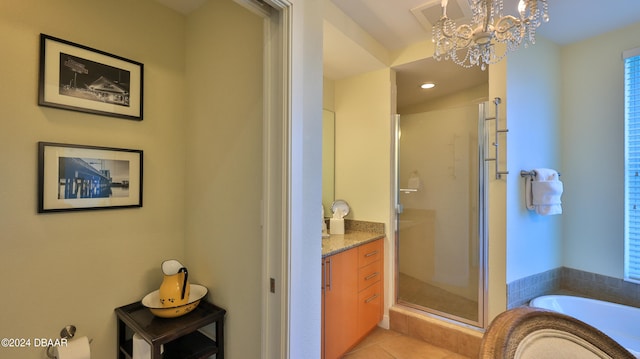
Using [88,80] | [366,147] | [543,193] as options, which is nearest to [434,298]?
[543,193]

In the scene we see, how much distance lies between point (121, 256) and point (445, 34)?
2.25m

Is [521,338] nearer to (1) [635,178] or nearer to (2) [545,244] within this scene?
(2) [545,244]

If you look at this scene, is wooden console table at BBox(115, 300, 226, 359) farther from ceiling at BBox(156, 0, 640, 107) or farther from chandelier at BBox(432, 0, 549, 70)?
chandelier at BBox(432, 0, 549, 70)

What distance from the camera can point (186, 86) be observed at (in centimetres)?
183

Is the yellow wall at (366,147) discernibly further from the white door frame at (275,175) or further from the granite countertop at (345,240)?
the white door frame at (275,175)

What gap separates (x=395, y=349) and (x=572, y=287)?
5.71ft

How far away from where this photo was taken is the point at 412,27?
84.1 inches

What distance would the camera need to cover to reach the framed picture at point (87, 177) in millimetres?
1325

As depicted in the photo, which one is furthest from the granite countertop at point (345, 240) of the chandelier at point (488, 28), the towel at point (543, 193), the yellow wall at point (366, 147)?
the chandelier at point (488, 28)

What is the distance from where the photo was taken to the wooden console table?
50.9 inches

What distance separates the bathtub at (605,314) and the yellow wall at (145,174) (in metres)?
2.30

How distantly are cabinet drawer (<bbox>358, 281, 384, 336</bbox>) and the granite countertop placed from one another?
1.37 ft

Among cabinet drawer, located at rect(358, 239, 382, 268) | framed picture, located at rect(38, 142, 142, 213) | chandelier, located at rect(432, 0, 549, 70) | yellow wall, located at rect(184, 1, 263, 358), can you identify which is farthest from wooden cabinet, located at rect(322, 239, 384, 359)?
chandelier, located at rect(432, 0, 549, 70)

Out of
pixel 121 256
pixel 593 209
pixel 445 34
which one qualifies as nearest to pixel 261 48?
pixel 445 34
